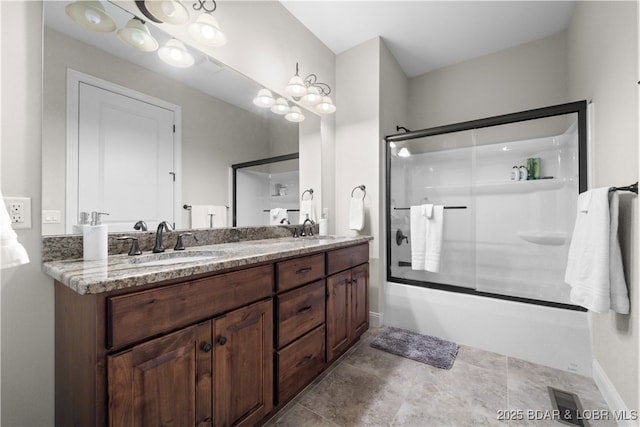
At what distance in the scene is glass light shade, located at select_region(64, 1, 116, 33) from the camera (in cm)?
114

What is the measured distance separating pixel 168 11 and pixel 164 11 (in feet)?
0.06

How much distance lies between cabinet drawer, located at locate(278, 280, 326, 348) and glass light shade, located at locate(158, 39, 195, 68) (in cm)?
141

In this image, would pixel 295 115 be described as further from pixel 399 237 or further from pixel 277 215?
pixel 399 237

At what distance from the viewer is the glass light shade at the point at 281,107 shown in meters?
2.13

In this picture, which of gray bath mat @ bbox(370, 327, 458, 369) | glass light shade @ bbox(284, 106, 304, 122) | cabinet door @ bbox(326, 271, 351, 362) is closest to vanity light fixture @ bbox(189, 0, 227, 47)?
glass light shade @ bbox(284, 106, 304, 122)

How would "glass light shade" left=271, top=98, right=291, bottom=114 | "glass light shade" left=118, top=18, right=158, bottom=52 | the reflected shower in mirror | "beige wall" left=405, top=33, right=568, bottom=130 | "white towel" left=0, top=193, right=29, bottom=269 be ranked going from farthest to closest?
"beige wall" left=405, top=33, right=568, bottom=130 < "glass light shade" left=271, top=98, right=291, bottom=114 < the reflected shower in mirror < "glass light shade" left=118, top=18, right=158, bottom=52 < "white towel" left=0, top=193, right=29, bottom=269

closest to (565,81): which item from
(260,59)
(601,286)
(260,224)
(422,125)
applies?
(422,125)

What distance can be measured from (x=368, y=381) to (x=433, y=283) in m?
1.09

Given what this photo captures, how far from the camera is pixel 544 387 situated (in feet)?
5.40

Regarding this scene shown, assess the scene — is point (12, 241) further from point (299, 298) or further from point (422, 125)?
point (422, 125)

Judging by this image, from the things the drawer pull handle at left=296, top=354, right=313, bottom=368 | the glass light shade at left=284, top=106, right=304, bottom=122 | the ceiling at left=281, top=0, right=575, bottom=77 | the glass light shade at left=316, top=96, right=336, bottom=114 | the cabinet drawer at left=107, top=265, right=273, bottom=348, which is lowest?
the drawer pull handle at left=296, top=354, right=313, bottom=368

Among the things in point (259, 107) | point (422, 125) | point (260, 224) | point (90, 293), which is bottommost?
point (90, 293)

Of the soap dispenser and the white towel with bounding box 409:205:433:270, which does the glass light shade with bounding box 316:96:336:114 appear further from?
the soap dispenser

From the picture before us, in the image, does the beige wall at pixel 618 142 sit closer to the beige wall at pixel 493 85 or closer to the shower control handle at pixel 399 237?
the beige wall at pixel 493 85
